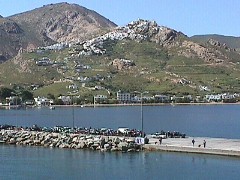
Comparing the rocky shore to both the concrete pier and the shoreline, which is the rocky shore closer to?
the shoreline

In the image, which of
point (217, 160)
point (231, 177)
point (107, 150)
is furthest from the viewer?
point (107, 150)

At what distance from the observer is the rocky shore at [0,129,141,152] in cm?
6213

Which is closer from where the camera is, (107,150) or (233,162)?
(233,162)

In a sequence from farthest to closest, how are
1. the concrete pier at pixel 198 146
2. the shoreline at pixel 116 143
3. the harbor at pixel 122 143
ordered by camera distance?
the harbor at pixel 122 143 < the shoreline at pixel 116 143 < the concrete pier at pixel 198 146

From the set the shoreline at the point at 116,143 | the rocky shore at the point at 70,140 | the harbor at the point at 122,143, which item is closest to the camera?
the shoreline at the point at 116,143

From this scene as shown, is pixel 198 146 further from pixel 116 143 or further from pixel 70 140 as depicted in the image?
pixel 70 140

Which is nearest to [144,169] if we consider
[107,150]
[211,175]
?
[211,175]

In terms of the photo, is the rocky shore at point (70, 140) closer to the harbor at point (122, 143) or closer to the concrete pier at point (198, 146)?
the harbor at point (122, 143)

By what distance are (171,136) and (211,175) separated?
2105 cm

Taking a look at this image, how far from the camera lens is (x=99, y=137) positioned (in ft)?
222

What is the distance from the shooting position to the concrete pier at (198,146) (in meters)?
55.1

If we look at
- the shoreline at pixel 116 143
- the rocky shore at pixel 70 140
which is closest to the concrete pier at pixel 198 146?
the shoreline at pixel 116 143

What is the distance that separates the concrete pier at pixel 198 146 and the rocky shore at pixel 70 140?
234cm

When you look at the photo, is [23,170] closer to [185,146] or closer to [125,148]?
[125,148]
